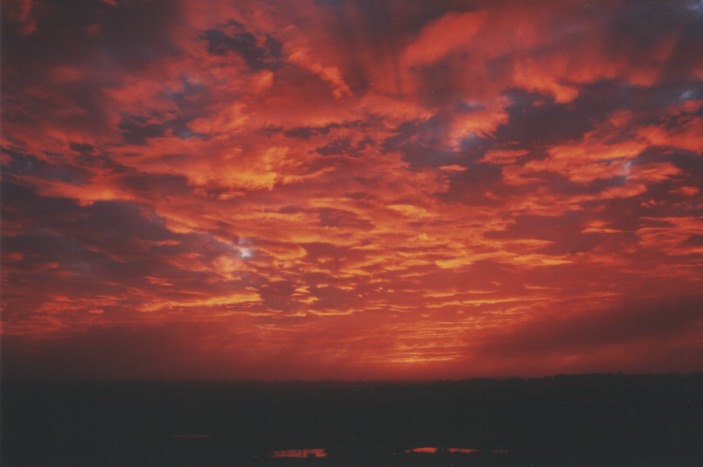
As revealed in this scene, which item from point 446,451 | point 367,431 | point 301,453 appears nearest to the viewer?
point 446,451

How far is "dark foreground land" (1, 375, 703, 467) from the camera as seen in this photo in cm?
4316

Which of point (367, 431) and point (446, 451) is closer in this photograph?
point (446, 451)

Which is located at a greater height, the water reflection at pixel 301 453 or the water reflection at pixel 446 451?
the water reflection at pixel 301 453

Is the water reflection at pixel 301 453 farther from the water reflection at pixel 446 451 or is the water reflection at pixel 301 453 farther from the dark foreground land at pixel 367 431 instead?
the water reflection at pixel 446 451

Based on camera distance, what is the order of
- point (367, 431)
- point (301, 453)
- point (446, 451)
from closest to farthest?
point (446, 451) → point (301, 453) → point (367, 431)

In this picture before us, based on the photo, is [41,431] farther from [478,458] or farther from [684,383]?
[684,383]

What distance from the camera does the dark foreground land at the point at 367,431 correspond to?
4316 centimetres

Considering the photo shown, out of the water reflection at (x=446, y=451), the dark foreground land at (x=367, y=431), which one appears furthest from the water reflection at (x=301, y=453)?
the water reflection at (x=446, y=451)

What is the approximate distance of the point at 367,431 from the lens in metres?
57.9

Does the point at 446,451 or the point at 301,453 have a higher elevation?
A: the point at 301,453

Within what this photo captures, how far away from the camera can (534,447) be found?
153 feet

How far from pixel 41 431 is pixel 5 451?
12.4 meters

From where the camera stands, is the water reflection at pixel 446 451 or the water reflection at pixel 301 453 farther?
the water reflection at pixel 446 451

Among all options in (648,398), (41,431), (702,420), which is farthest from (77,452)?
(648,398)
